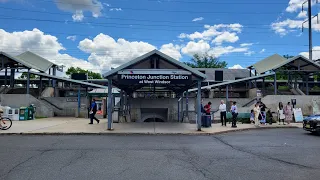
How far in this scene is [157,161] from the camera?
23.6ft

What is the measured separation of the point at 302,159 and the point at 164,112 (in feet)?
58.9

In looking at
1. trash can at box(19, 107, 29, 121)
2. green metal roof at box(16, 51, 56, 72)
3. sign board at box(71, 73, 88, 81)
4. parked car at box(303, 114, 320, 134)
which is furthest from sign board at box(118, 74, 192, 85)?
sign board at box(71, 73, 88, 81)

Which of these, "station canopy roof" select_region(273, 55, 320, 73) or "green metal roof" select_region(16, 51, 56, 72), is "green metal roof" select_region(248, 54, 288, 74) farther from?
"green metal roof" select_region(16, 51, 56, 72)

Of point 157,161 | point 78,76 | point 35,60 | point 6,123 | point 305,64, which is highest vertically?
point 35,60

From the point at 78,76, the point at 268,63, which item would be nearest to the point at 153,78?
the point at 268,63

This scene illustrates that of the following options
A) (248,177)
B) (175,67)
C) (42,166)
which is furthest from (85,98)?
(248,177)

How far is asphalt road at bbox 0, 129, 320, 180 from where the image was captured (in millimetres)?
5848

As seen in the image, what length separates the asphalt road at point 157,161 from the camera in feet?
19.2

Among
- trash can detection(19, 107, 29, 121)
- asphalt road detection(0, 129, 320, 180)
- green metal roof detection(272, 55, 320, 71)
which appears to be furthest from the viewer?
green metal roof detection(272, 55, 320, 71)

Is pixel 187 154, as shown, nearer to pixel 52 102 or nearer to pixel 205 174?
pixel 205 174

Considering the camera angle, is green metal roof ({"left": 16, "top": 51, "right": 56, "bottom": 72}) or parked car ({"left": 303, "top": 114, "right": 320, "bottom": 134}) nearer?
parked car ({"left": 303, "top": 114, "right": 320, "bottom": 134})

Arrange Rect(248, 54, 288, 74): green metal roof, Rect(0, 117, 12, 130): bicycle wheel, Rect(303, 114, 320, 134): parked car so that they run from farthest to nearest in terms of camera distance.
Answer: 1. Rect(248, 54, 288, 74): green metal roof
2. Rect(0, 117, 12, 130): bicycle wheel
3. Rect(303, 114, 320, 134): parked car

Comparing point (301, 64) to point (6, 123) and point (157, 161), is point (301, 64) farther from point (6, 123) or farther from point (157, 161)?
point (6, 123)

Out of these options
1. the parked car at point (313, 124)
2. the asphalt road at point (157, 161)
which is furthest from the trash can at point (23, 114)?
the parked car at point (313, 124)
